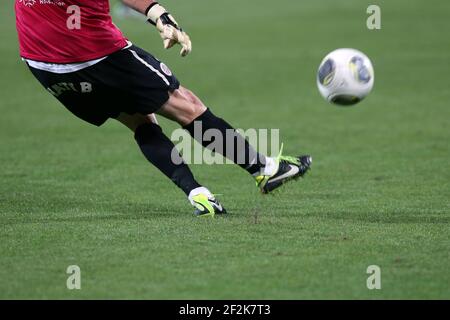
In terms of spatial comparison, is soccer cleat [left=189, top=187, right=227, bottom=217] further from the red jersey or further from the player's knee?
the red jersey

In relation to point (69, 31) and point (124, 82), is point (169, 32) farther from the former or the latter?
point (69, 31)

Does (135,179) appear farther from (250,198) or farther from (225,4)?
(225,4)

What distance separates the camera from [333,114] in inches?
627

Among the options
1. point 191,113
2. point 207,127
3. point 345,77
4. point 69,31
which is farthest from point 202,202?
point 69,31

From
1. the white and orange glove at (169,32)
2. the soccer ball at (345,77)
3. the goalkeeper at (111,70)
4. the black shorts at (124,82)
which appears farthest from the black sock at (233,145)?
the soccer ball at (345,77)

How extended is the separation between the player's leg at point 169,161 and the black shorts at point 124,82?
416 millimetres

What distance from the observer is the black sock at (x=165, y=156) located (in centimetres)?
798

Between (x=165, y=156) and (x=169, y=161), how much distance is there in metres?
0.06

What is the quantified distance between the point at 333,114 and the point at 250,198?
703 cm

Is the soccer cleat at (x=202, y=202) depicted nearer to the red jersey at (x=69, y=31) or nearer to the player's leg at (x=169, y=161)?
the player's leg at (x=169, y=161)

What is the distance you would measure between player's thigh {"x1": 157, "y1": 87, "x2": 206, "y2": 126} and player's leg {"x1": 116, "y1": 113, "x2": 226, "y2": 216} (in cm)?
35

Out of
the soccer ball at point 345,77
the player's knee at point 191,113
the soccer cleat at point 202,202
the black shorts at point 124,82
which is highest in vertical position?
the soccer ball at point 345,77

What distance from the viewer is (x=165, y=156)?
26.5ft

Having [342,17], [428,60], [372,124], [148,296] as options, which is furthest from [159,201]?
[342,17]
